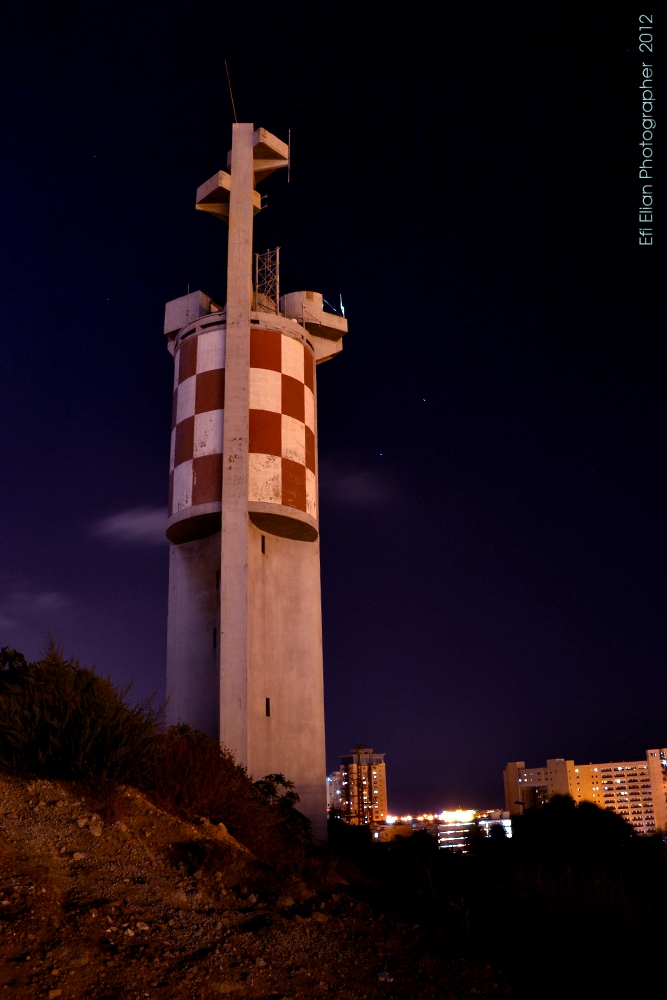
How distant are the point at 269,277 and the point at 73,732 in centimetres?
1697

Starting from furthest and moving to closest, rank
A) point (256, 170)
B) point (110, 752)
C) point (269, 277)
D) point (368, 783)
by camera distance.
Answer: point (368, 783), point (269, 277), point (256, 170), point (110, 752)

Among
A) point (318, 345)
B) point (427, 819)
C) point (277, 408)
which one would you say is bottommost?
point (427, 819)

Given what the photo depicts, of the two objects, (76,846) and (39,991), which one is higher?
(76,846)

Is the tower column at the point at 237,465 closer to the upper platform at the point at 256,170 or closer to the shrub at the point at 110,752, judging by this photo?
the upper platform at the point at 256,170

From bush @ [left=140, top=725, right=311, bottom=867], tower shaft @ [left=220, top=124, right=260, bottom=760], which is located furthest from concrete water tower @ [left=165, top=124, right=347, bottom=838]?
bush @ [left=140, top=725, right=311, bottom=867]

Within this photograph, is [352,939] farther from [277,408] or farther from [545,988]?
[277,408]

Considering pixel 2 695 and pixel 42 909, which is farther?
pixel 2 695

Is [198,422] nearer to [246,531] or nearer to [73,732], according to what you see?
[246,531]

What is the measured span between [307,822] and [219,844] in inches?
383

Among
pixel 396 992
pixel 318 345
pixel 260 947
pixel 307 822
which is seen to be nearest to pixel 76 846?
pixel 260 947

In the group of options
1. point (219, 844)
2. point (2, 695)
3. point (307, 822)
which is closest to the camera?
point (219, 844)

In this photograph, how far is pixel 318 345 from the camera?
73.7 feet

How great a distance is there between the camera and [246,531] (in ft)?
58.1

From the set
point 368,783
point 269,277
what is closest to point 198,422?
point 269,277
